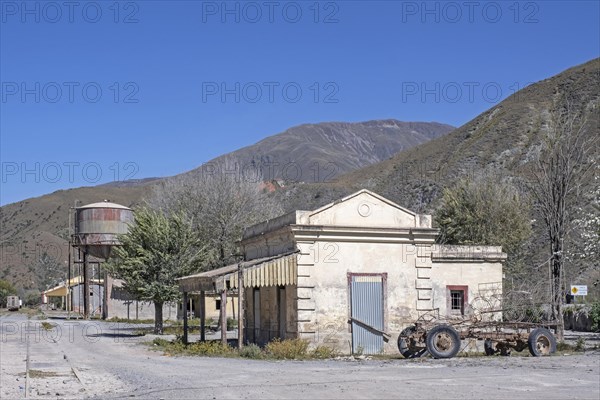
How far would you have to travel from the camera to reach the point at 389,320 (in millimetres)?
26078

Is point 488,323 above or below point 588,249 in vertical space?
below

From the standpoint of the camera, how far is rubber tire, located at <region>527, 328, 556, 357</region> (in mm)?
23625

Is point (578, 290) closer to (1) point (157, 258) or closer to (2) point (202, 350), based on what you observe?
(2) point (202, 350)

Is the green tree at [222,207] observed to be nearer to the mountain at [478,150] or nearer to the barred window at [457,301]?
the barred window at [457,301]

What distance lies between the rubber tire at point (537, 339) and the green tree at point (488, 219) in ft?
77.6

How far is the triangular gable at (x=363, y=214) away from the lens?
2588 cm

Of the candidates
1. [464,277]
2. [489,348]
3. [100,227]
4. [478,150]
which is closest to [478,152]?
→ [478,150]

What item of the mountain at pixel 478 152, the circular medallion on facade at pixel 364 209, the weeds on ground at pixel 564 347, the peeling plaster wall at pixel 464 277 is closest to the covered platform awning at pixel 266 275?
the circular medallion on facade at pixel 364 209

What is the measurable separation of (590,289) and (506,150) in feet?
119

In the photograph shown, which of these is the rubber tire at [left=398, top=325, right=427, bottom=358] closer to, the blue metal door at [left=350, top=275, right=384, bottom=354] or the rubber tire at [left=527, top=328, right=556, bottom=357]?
the blue metal door at [left=350, top=275, right=384, bottom=354]

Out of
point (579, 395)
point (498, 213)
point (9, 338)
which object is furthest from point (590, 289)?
point (579, 395)

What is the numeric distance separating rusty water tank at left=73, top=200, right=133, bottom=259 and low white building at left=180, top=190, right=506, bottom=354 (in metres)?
31.9

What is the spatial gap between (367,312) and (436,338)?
3.27 m

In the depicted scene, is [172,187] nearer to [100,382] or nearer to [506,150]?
[100,382]
